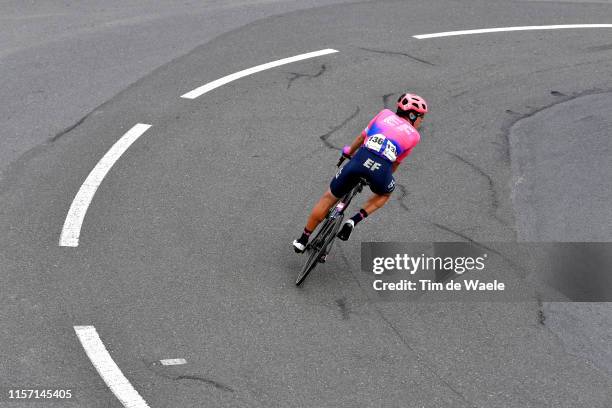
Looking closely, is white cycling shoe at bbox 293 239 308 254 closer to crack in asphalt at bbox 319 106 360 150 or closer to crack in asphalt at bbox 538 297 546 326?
crack in asphalt at bbox 538 297 546 326

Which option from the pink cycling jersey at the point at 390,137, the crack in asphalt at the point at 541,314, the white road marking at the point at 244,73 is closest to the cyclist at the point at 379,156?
the pink cycling jersey at the point at 390,137

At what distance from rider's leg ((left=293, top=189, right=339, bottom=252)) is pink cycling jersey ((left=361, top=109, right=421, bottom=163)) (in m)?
0.71

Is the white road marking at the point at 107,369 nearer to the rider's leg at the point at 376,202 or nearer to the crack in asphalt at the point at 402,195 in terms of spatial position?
the rider's leg at the point at 376,202

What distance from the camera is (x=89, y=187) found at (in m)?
11.0

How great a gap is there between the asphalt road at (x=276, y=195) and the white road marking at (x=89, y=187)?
0.44ft

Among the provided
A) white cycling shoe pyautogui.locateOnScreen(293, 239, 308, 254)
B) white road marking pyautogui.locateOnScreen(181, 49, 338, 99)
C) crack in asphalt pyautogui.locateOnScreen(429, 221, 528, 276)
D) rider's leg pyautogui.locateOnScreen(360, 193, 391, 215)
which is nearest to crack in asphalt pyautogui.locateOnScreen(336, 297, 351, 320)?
white cycling shoe pyautogui.locateOnScreen(293, 239, 308, 254)

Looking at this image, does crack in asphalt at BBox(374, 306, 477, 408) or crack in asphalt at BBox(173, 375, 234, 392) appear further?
crack in asphalt at BBox(374, 306, 477, 408)

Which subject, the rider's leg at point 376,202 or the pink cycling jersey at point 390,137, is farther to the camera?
the rider's leg at point 376,202

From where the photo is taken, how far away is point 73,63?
14469 mm

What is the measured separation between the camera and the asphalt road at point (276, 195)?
8227mm

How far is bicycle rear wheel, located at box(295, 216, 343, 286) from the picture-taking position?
945 centimetres

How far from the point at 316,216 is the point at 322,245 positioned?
0.32m

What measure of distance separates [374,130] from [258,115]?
4.18 m

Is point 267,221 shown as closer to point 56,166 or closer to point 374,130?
point 374,130
